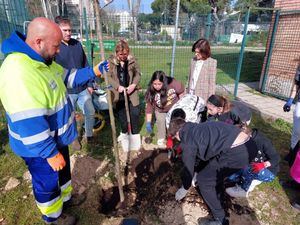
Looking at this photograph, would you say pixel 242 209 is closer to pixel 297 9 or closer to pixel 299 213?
pixel 299 213

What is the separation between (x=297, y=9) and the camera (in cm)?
629

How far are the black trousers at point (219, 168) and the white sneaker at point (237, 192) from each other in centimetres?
56

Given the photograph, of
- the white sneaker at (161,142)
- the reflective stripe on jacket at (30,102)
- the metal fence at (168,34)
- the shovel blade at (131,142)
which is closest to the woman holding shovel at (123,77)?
the shovel blade at (131,142)

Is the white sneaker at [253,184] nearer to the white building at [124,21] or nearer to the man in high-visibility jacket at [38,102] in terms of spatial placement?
the man in high-visibility jacket at [38,102]

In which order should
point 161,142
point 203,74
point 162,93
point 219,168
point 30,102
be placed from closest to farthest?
1. point 30,102
2. point 219,168
3. point 162,93
4. point 203,74
5. point 161,142

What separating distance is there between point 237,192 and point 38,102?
254 cm

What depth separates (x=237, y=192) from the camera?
9.82 feet

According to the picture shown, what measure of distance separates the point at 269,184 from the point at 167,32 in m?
4.77

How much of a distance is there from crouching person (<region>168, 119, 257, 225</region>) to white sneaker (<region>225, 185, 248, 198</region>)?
437 millimetres

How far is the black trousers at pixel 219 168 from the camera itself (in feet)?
8.05

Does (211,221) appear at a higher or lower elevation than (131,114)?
lower

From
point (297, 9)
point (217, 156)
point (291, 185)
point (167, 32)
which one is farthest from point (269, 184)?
point (297, 9)

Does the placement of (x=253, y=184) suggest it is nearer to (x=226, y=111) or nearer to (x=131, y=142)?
(x=226, y=111)

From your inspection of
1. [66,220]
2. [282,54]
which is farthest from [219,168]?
[282,54]
